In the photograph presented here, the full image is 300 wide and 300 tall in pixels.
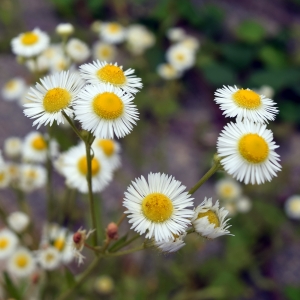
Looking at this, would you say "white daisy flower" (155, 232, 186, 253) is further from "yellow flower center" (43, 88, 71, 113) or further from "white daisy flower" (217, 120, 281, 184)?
"yellow flower center" (43, 88, 71, 113)

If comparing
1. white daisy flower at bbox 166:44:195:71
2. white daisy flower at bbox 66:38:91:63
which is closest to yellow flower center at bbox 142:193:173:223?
white daisy flower at bbox 66:38:91:63

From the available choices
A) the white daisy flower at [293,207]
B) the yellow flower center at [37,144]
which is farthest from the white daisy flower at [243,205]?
the yellow flower center at [37,144]

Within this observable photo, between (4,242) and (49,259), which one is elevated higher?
(49,259)

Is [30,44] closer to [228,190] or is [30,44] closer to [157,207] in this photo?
[157,207]

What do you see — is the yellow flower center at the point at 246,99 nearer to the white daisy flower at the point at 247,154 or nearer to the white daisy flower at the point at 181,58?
the white daisy flower at the point at 247,154

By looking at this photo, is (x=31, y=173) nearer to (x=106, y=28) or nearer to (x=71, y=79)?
(x=71, y=79)

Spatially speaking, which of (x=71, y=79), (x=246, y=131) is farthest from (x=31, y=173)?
(x=246, y=131)

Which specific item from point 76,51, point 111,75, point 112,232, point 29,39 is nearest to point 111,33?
point 76,51

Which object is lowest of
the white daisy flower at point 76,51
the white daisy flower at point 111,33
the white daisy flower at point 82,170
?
the white daisy flower at point 82,170
